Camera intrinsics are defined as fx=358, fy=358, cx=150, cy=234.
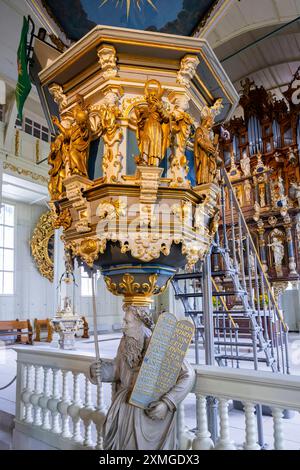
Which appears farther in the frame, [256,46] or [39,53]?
[256,46]

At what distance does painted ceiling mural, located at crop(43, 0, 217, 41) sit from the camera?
1969mm

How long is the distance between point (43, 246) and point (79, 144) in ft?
30.1

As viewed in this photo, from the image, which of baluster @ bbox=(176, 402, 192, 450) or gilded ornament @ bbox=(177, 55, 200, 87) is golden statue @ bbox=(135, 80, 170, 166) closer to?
gilded ornament @ bbox=(177, 55, 200, 87)

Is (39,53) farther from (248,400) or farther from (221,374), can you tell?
(248,400)

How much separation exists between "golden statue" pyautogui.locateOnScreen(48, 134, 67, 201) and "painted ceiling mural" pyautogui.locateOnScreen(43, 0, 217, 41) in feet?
2.35

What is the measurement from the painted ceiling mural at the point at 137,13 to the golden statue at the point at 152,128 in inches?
22.0

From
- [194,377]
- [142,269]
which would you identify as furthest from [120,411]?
[142,269]

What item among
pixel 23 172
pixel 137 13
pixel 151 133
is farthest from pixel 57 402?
pixel 23 172

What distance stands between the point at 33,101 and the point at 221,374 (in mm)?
8887

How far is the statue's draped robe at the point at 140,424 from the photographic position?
5.12ft

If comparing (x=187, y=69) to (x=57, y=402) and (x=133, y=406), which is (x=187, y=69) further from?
A: (x=57, y=402)

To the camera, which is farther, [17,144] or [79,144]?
[17,144]

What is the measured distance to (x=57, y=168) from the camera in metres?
2.02

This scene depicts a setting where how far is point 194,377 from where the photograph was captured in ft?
5.39
